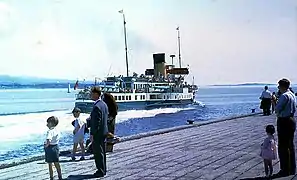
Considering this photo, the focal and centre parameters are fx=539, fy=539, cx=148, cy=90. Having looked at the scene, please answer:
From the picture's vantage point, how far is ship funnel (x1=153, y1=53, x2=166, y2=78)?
86344mm

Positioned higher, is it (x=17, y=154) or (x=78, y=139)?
(x=78, y=139)

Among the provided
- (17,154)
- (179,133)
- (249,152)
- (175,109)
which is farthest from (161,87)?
(249,152)

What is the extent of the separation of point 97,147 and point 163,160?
7.80 ft

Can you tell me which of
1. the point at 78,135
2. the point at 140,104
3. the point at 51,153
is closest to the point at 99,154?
the point at 51,153

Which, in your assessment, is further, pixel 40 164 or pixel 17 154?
pixel 17 154

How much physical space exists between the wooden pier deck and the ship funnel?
69418 millimetres

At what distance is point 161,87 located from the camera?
8062 centimetres

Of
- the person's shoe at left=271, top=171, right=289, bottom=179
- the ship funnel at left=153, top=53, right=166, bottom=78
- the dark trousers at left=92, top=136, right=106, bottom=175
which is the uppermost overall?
the ship funnel at left=153, top=53, right=166, bottom=78

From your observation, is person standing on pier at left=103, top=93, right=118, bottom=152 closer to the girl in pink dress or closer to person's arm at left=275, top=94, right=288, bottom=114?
the girl in pink dress

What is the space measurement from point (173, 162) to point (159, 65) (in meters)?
77.6

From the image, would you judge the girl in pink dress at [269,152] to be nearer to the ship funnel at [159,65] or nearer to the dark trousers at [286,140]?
the dark trousers at [286,140]

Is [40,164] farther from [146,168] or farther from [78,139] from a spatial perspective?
[146,168]

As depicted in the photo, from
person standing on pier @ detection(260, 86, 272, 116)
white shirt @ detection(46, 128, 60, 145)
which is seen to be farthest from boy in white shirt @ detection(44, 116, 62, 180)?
person standing on pier @ detection(260, 86, 272, 116)

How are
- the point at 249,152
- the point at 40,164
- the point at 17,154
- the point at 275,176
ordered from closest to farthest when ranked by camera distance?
Result: the point at 275,176, the point at 40,164, the point at 249,152, the point at 17,154
